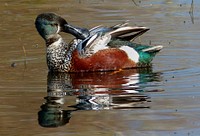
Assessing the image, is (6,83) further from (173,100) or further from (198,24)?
(198,24)

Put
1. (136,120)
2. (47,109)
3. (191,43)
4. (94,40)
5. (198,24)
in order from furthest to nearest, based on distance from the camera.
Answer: (198,24) → (191,43) → (94,40) → (47,109) → (136,120)

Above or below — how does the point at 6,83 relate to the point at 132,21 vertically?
below

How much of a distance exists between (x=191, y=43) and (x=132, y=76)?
151cm

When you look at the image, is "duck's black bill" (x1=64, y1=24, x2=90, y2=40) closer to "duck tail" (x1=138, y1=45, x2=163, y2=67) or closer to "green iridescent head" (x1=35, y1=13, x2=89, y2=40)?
"green iridescent head" (x1=35, y1=13, x2=89, y2=40)

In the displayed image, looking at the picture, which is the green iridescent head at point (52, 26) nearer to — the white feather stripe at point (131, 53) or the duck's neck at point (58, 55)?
the duck's neck at point (58, 55)

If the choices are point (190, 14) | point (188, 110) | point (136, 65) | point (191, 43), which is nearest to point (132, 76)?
point (136, 65)

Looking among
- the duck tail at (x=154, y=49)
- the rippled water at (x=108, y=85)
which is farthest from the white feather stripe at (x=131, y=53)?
the rippled water at (x=108, y=85)

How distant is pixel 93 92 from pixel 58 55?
1.76 metres

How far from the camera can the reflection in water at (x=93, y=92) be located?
8.77 metres

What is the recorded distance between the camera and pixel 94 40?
1110 cm

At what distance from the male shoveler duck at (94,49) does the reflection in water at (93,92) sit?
135 millimetres

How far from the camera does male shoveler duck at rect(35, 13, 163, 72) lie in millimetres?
11109

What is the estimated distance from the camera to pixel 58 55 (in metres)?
11.3

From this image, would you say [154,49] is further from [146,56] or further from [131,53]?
[131,53]
